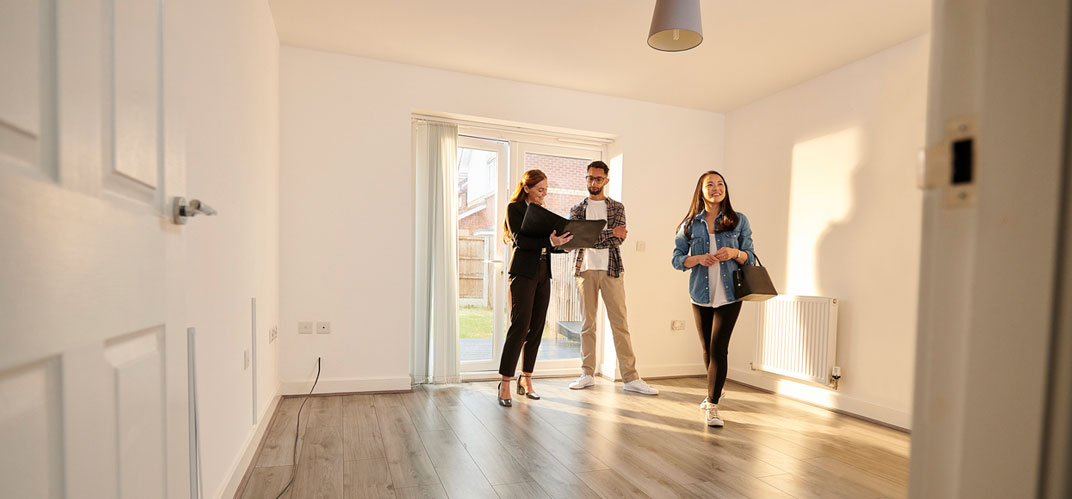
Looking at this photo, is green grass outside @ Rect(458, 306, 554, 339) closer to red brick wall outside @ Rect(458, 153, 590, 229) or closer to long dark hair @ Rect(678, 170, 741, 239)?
red brick wall outside @ Rect(458, 153, 590, 229)

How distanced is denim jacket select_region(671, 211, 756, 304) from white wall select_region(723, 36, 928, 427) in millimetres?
887

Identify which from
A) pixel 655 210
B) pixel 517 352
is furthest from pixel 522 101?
pixel 517 352

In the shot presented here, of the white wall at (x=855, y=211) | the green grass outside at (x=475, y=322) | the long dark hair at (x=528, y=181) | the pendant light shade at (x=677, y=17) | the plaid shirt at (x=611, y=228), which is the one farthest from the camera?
the green grass outside at (x=475, y=322)

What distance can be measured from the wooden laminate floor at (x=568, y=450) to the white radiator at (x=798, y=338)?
285 mm

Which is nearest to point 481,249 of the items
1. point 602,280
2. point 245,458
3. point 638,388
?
point 602,280

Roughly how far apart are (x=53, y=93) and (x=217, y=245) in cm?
126

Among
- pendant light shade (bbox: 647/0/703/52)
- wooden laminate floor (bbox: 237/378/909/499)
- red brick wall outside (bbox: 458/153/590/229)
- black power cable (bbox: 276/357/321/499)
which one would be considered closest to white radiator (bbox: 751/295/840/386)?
wooden laminate floor (bbox: 237/378/909/499)

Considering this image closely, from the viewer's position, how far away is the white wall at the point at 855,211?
305 centimetres

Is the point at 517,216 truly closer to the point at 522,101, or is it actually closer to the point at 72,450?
the point at 522,101

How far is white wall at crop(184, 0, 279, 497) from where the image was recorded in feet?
4.97

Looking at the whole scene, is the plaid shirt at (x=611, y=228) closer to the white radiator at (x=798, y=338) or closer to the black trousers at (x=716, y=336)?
the black trousers at (x=716, y=336)

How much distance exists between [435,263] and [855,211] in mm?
2907

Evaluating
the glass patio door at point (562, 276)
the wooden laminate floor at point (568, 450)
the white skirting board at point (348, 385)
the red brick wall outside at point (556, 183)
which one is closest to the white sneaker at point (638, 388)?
the wooden laminate floor at point (568, 450)

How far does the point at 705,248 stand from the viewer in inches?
118
